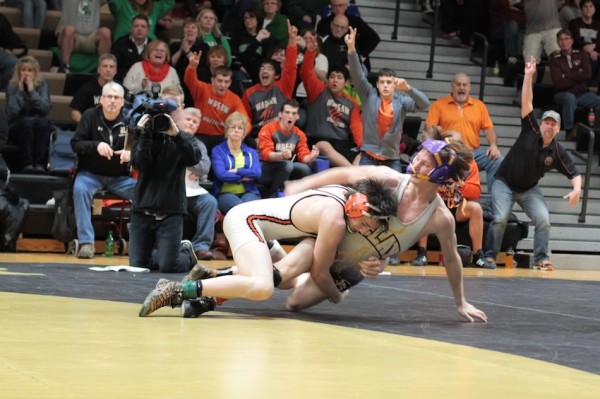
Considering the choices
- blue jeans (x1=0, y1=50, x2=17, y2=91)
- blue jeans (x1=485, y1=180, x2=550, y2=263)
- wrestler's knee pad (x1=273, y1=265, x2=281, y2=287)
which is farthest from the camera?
blue jeans (x1=0, y1=50, x2=17, y2=91)

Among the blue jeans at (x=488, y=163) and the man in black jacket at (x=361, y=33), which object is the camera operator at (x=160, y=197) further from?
the man in black jacket at (x=361, y=33)

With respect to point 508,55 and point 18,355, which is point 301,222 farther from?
point 508,55

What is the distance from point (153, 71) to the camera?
12172 mm

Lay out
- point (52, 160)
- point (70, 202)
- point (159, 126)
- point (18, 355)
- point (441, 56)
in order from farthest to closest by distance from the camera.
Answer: point (441, 56), point (52, 160), point (70, 202), point (159, 126), point (18, 355)

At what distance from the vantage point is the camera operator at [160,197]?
8.97 metres

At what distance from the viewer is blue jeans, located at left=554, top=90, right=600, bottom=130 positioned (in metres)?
14.5

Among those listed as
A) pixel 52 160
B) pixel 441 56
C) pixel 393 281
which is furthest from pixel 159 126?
pixel 441 56

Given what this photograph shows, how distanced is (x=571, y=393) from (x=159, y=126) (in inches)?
176

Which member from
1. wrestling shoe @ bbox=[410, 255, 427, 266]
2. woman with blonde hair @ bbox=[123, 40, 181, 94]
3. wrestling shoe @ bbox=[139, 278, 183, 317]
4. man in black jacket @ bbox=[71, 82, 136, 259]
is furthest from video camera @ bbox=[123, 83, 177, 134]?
wrestling shoe @ bbox=[410, 255, 427, 266]

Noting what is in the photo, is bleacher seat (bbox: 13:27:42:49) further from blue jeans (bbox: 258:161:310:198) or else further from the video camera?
the video camera

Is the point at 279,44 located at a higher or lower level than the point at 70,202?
higher

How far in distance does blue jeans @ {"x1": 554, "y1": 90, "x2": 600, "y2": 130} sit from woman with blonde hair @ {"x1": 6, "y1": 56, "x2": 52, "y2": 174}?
605 centimetres

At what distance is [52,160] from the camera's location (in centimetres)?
1152

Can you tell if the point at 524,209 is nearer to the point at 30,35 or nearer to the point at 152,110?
the point at 152,110
